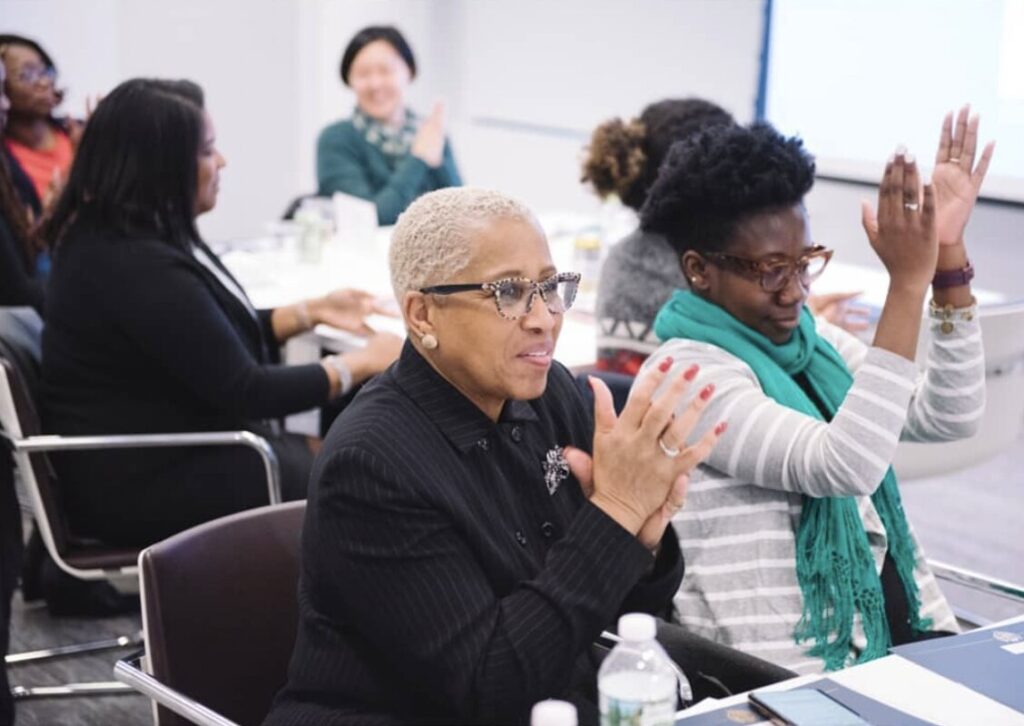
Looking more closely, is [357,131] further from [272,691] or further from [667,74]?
[272,691]

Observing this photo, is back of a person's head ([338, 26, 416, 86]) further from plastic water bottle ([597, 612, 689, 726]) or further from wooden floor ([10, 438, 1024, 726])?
plastic water bottle ([597, 612, 689, 726])

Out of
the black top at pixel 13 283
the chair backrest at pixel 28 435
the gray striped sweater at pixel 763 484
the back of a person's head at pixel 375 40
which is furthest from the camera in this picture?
the back of a person's head at pixel 375 40

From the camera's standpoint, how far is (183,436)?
2730 millimetres

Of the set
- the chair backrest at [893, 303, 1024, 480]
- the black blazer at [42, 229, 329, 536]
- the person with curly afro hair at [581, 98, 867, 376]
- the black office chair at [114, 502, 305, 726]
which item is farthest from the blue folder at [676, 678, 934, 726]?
the chair backrest at [893, 303, 1024, 480]

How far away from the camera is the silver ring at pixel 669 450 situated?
1.49 m

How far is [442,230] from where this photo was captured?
1585 mm

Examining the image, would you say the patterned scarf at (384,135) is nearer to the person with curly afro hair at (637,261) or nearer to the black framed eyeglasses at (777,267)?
the person with curly afro hair at (637,261)

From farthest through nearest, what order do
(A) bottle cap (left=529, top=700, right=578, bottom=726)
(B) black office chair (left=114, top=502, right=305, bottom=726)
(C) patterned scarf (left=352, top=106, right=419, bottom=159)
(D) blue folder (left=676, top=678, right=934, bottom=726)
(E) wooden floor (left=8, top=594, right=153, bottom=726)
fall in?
1. (C) patterned scarf (left=352, top=106, right=419, bottom=159)
2. (E) wooden floor (left=8, top=594, right=153, bottom=726)
3. (B) black office chair (left=114, top=502, right=305, bottom=726)
4. (D) blue folder (left=676, top=678, right=934, bottom=726)
5. (A) bottle cap (left=529, top=700, right=578, bottom=726)

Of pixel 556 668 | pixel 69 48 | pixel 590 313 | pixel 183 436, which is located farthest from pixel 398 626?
pixel 69 48

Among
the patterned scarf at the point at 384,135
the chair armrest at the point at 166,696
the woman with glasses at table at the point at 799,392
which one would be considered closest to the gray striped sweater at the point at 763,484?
the woman with glasses at table at the point at 799,392

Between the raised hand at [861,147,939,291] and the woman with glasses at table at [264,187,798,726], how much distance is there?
52 cm

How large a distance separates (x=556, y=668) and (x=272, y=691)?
568 mm

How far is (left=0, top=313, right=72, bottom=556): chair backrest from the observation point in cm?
267

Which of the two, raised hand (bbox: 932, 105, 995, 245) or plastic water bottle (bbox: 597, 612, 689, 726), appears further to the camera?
raised hand (bbox: 932, 105, 995, 245)
